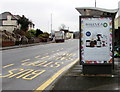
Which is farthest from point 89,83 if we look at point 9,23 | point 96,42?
point 9,23

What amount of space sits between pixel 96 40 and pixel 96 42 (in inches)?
3.0

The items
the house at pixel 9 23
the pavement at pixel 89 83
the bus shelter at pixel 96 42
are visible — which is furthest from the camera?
the house at pixel 9 23

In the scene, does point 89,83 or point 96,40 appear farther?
point 96,40

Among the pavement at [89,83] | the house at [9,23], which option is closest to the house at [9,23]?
the house at [9,23]

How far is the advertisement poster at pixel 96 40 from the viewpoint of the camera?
7875mm

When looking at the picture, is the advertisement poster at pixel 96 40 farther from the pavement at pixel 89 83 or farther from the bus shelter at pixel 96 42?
the pavement at pixel 89 83

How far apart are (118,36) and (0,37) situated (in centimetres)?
2458

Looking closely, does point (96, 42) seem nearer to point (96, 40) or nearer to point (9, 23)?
point (96, 40)

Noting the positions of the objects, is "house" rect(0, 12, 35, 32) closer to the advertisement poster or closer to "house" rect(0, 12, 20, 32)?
"house" rect(0, 12, 20, 32)

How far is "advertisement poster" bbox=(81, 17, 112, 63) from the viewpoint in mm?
7875

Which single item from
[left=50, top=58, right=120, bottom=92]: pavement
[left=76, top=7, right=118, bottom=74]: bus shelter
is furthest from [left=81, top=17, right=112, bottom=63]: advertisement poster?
[left=50, top=58, right=120, bottom=92]: pavement

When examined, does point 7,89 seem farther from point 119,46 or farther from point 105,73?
point 119,46

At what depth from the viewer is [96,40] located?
26.1 feet

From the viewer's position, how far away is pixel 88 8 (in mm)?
7855
